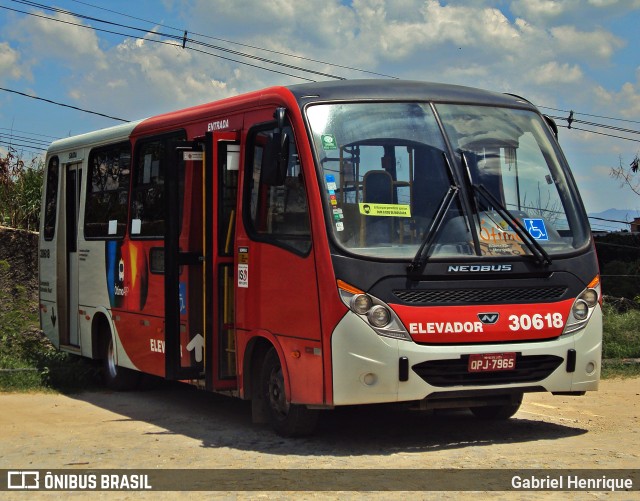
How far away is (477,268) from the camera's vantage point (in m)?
9.02

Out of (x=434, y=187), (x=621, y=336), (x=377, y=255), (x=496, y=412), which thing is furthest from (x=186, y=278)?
(x=621, y=336)

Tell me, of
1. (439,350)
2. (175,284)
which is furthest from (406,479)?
(175,284)

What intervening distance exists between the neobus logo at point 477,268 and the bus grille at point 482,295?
6.0 inches

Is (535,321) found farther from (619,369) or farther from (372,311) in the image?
(619,369)

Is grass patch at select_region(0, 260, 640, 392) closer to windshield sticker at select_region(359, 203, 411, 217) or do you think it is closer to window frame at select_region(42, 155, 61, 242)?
window frame at select_region(42, 155, 61, 242)

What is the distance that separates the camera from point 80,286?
1422cm

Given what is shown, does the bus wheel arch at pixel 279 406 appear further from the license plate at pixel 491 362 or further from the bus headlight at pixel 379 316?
the license plate at pixel 491 362

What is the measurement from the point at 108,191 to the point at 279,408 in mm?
4793

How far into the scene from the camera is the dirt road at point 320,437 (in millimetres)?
8586

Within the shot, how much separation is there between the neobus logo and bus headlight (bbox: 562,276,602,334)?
70cm

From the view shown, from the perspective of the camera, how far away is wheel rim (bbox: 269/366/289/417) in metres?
9.63

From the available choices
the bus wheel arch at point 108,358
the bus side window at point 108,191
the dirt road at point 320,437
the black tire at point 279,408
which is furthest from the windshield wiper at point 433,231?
the bus wheel arch at point 108,358

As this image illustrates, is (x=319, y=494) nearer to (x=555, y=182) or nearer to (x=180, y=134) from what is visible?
(x=555, y=182)

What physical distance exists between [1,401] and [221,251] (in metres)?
3.90
